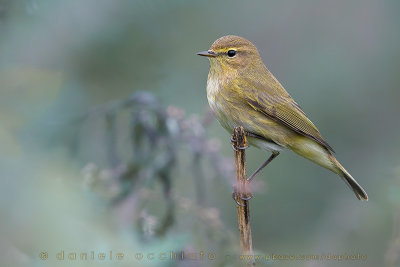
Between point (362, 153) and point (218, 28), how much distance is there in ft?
6.53

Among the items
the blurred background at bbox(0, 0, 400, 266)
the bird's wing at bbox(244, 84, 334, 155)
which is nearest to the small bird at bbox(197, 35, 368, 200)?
the bird's wing at bbox(244, 84, 334, 155)

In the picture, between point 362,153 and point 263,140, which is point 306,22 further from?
point 263,140

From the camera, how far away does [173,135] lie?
11.1 feet

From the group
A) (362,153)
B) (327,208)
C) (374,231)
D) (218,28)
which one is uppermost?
(218,28)

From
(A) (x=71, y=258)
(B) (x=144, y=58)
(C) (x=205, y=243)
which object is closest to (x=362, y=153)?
(B) (x=144, y=58)

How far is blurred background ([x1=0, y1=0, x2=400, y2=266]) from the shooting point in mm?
2816

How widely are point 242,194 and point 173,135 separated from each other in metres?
0.55

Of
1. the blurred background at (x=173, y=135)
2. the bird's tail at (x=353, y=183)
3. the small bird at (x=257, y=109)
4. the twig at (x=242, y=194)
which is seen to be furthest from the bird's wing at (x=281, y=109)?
the twig at (x=242, y=194)

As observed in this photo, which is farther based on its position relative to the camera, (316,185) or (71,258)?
(316,185)

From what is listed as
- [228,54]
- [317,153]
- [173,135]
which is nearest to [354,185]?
[317,153]

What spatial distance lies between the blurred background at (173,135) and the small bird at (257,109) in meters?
0.24

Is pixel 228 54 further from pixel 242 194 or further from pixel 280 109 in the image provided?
pixel 242 194

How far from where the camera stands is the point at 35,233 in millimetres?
2635

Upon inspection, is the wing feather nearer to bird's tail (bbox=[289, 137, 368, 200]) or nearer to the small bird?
the small bird
